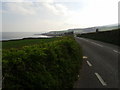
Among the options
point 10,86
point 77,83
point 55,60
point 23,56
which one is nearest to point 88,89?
point 77,83

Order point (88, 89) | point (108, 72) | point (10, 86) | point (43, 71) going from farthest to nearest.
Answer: point (108, 72) → point (88, 89) → point (43, 71) → point (10, 86)

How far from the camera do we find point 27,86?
3703mm

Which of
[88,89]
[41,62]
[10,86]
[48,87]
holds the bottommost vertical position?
[88,89]

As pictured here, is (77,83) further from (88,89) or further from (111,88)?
(111,88)

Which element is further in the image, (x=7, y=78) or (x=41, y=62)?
(x=41, y=62)

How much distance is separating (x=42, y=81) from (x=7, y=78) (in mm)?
1143

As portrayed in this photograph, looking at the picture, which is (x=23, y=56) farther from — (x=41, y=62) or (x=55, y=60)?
(x=55, y=60)

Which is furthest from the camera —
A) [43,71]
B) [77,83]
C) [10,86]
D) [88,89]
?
[77,83]

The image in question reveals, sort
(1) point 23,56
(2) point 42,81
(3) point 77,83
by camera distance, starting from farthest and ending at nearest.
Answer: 1. (3) point 77,83
2. (2) point 42,81
3. (1) point 23,56

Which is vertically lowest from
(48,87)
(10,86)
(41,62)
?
(48,87)

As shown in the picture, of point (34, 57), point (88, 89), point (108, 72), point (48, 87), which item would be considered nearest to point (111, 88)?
point (88, 89)

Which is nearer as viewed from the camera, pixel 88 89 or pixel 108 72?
pixel 88 89

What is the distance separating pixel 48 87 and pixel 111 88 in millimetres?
3344

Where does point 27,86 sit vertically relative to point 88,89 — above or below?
above
